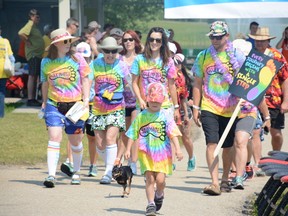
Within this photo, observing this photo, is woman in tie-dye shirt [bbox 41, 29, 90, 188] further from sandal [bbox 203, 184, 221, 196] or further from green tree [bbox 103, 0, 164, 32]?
green tree [bbox 103, 0, 164, 32]

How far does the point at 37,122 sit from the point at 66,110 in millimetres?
7279

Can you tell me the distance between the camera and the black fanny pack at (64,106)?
11680 mm

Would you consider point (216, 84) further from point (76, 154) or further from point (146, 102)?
point (76, 154)

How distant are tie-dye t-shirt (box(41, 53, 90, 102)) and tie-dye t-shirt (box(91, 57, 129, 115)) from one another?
0.46m

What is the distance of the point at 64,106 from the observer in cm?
1168

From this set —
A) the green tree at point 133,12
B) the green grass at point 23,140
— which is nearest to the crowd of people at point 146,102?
the green grass at point 23,140

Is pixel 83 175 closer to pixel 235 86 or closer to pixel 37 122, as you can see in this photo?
pixel 235 86

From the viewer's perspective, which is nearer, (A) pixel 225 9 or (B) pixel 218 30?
(B) pixel 218 30

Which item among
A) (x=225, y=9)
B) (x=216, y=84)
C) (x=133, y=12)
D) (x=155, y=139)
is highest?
(x=225, y=9)

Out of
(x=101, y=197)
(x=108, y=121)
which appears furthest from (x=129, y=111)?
(x=101, y=197)

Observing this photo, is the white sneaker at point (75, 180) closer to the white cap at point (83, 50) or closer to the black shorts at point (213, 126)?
the black shorts at point (213, 126)

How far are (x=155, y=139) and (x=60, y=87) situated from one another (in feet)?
6.96

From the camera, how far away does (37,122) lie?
18.9 m

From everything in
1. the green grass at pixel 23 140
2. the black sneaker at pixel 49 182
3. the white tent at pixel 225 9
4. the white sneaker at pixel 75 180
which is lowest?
the green grass at pixel 23 140
